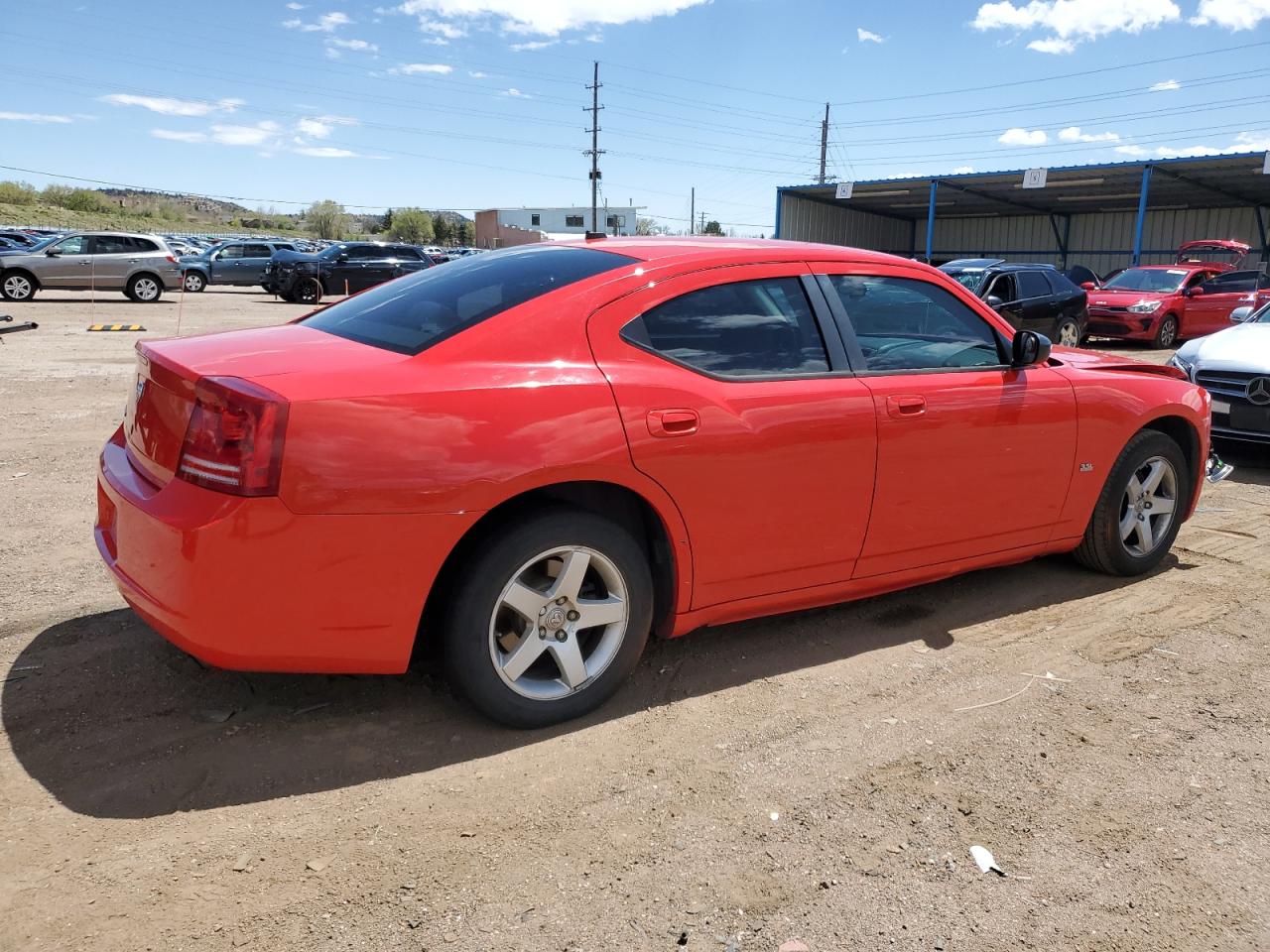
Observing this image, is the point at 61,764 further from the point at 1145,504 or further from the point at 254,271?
the point at 254,271

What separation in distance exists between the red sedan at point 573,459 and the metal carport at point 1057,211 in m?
25.5

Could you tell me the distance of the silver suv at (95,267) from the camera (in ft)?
72.4

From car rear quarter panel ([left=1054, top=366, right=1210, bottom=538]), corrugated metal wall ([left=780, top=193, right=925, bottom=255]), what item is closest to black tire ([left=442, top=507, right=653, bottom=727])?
car rear quarter panel ([left=1054, top=366, right=1210, bottom=538])

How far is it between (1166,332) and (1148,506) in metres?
15.2

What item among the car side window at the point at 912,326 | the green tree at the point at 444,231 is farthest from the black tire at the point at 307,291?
the green tree at the point at 444,231

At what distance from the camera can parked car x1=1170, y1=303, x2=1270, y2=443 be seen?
7375 mm

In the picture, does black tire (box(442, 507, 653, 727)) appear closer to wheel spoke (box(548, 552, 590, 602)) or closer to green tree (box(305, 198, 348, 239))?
wheel spoke (box(548, 552, 590, 602))

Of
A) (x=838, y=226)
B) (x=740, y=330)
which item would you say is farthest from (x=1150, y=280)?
(x=838, y=226)

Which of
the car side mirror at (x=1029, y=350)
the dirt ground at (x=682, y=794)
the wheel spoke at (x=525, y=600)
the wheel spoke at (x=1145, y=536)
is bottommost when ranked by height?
the dirt ground at (x=682, y=794)

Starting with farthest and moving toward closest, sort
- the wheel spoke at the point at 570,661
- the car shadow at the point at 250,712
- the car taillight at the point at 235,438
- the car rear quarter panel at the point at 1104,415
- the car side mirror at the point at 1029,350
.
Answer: the car rear quarter panel at the point at 1104,415
the car side mirror at the point at 1029,350
the wheel spoke at the point at 570,661
the car shadow at the point at 250,712
the car taillight at the point at 235,438

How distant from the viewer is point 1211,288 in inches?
725

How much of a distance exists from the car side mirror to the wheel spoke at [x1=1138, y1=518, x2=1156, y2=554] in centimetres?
124

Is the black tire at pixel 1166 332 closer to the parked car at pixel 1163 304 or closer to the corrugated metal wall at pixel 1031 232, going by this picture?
the parked car at pixel 1163 304

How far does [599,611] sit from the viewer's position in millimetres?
3146
